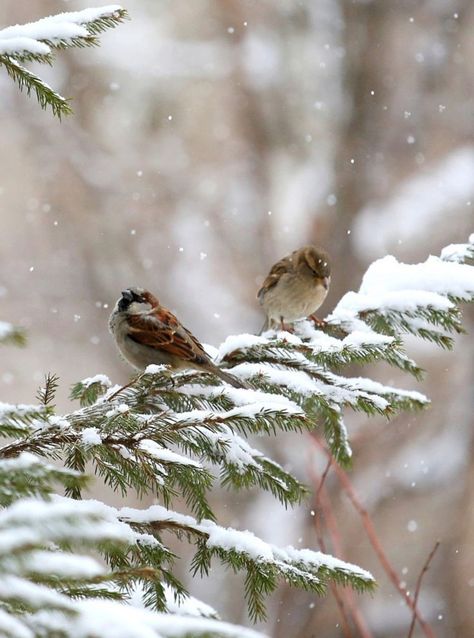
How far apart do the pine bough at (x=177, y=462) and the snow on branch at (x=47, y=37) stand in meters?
0.52

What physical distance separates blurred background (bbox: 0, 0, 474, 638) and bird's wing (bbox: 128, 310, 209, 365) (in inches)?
168

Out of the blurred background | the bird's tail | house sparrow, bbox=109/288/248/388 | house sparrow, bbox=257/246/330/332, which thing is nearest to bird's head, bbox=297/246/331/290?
house sparrow, bbox=257/246/330/332

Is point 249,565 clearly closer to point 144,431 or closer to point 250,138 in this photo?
point 144,431

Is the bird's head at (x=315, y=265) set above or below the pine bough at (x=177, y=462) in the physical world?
above

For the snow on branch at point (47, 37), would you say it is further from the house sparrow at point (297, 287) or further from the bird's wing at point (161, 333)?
the house sparrow at point (297, 287)

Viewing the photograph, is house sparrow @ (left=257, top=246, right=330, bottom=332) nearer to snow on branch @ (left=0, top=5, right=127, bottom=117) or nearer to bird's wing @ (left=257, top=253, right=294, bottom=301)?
bird's wing @ (left=257, top=253, right=294, bottom=301)

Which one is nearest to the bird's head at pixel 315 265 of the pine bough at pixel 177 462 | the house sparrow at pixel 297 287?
the house sparrow at pixel 297 287

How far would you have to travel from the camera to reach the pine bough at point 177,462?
826mm

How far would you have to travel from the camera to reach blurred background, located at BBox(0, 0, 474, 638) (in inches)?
301

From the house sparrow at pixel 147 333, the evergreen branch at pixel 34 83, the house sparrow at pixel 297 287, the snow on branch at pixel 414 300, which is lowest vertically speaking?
the evergreen branch at pixel 34 83

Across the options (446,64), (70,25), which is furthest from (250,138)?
(70,25)

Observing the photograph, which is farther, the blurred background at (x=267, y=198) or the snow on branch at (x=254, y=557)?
the blurred background at (x=267, y=198)

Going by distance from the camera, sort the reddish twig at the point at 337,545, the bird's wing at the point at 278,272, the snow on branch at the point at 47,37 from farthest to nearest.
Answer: the bird's wing at the point at 278,272 → the reddish twig at the point at 337,545 → the snow on branch at the point at 47,37

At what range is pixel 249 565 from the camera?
4.87 feet
